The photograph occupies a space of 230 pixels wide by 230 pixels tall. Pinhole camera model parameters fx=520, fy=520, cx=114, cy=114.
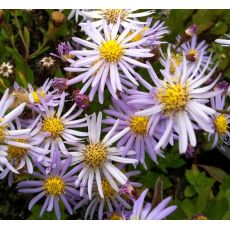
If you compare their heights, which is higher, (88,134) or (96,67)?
(96,67)

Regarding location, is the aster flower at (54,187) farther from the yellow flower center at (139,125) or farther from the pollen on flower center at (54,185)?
the yellow flower center at (139,125)

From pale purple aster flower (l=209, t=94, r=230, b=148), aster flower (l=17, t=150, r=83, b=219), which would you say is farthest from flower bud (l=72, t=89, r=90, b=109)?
pale purple aster flower (l=209, t=94, r=230, b=148)

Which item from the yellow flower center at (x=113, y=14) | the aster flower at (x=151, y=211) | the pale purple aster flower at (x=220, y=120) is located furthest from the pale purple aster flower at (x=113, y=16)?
the aster flower at (x=151, y=211)

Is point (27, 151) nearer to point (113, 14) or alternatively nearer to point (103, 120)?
point (103, 120)

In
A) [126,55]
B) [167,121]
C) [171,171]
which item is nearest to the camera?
[167,121]
